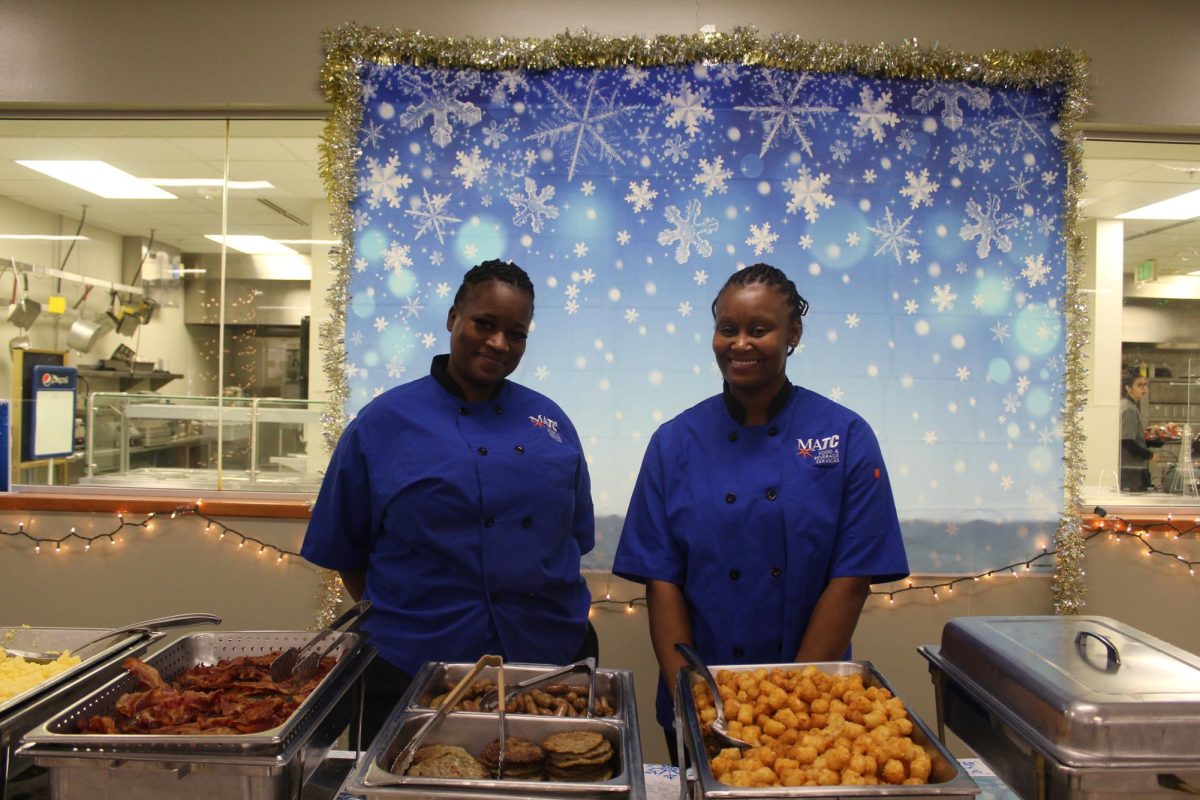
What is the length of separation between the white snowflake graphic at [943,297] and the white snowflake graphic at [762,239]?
718 millimetres

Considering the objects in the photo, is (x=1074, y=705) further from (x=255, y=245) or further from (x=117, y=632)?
(x=255, y=245)

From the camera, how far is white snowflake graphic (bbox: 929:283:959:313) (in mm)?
3164

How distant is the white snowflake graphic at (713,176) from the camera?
3.13 metres

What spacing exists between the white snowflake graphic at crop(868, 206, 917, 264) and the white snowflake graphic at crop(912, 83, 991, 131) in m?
0.45

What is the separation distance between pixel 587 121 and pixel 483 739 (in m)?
2.56

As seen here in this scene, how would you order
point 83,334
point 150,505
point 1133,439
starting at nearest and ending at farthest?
point 150,505 < point 1133,439 < point 83,334

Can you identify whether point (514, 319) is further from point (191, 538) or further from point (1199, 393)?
point (1199, 393)

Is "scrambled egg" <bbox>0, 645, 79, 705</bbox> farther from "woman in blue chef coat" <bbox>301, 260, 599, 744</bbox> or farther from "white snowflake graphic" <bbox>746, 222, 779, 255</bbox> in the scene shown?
"white snowflake graphic" <bbox>746, 222, 779, 255</bbox>

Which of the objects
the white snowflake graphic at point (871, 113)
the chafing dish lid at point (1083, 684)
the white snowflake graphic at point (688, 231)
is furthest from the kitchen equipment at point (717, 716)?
the white snowflake graphic at point (871, 113)

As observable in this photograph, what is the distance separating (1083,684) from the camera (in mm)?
1103

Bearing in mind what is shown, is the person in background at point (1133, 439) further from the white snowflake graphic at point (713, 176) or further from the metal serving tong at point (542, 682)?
the metal serving tong at point (542, 682)

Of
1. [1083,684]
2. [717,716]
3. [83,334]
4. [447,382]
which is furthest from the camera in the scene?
[83,334]

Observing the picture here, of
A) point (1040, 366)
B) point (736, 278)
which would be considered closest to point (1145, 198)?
point (1040, 366)

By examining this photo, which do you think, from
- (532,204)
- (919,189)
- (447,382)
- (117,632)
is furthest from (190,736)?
(919,189)
